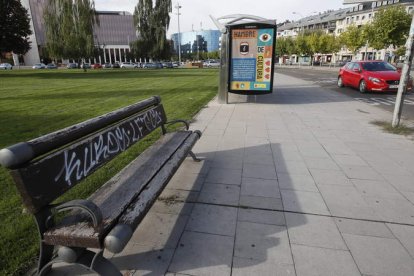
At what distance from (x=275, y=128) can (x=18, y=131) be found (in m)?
5.78

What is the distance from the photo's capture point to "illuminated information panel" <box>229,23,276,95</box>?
9.38 metres

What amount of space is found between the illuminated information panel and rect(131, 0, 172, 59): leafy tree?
132 feet

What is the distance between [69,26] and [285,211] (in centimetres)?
3604

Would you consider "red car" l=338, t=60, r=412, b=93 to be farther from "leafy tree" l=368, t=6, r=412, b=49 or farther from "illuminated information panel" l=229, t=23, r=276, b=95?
"leafy tree" l=368, t=6, r=412, b=49

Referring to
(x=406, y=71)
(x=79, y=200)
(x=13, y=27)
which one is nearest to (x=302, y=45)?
(x=13, y=27)

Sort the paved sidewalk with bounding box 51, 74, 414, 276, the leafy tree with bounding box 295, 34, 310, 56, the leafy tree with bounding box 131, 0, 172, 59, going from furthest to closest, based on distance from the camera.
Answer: the leafy tree with bounding box 295, 34, 310, 56 → the leafy tree with bounding box 131, 0, 172, 59 → the paved sidewalk with bounding box 51, 74, 414, 276

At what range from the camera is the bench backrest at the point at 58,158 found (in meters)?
1.77

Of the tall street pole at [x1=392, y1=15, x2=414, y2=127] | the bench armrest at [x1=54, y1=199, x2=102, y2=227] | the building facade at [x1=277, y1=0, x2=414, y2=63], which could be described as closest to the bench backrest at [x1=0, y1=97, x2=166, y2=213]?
the bench armrest at [x1=54, y1=199, x2=102, y2=227]

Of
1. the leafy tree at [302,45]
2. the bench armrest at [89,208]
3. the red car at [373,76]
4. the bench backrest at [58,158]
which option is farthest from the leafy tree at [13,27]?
the leafy tree at [302,45]

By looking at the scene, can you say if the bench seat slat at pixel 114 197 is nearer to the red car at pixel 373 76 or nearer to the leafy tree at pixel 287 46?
the red car at pixel 373 76

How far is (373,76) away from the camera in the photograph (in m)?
13.1

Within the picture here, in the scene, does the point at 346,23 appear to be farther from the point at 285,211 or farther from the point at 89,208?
the point at 89,208

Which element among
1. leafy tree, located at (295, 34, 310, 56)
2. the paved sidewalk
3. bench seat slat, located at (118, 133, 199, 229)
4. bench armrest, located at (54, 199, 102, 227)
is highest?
leafy tree, located at (295, 34, 310, 56)

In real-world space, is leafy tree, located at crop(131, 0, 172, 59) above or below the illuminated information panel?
above
